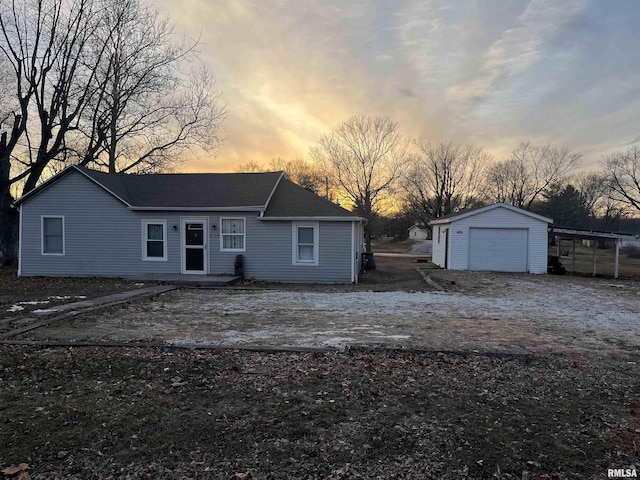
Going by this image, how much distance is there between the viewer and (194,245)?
50.2 feet

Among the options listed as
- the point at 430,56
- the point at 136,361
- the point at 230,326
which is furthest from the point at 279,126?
the point at 136,361

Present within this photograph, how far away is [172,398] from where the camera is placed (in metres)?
4.09

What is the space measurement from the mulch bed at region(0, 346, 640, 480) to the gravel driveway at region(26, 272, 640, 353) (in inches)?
36.1

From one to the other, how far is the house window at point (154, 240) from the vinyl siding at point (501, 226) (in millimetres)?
13075

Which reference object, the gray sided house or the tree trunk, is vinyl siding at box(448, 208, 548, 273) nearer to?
the gray sided house

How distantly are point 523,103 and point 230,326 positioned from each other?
15898 millimetres

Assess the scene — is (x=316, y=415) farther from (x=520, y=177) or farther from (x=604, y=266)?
(x=520, y=177)

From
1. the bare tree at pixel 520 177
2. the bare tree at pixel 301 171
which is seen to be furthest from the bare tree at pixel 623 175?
the bare tree at pixel 301 171

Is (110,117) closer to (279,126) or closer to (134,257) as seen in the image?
(279,126)

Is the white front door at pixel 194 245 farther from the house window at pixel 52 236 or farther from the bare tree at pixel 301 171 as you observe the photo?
the bare tree at pixel 301 171

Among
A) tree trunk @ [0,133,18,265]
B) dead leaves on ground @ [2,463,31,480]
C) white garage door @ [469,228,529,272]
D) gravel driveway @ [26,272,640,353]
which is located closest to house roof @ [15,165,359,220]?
gravel driveway @ [26,272,640,353]

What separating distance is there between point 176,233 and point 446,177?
36619mm

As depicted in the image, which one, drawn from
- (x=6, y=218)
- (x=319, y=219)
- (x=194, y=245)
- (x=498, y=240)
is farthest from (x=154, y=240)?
(x=498, y=240)

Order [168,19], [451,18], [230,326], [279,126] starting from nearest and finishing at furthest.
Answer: [230,326] → [451,18] → [279,126] → [168,19]
